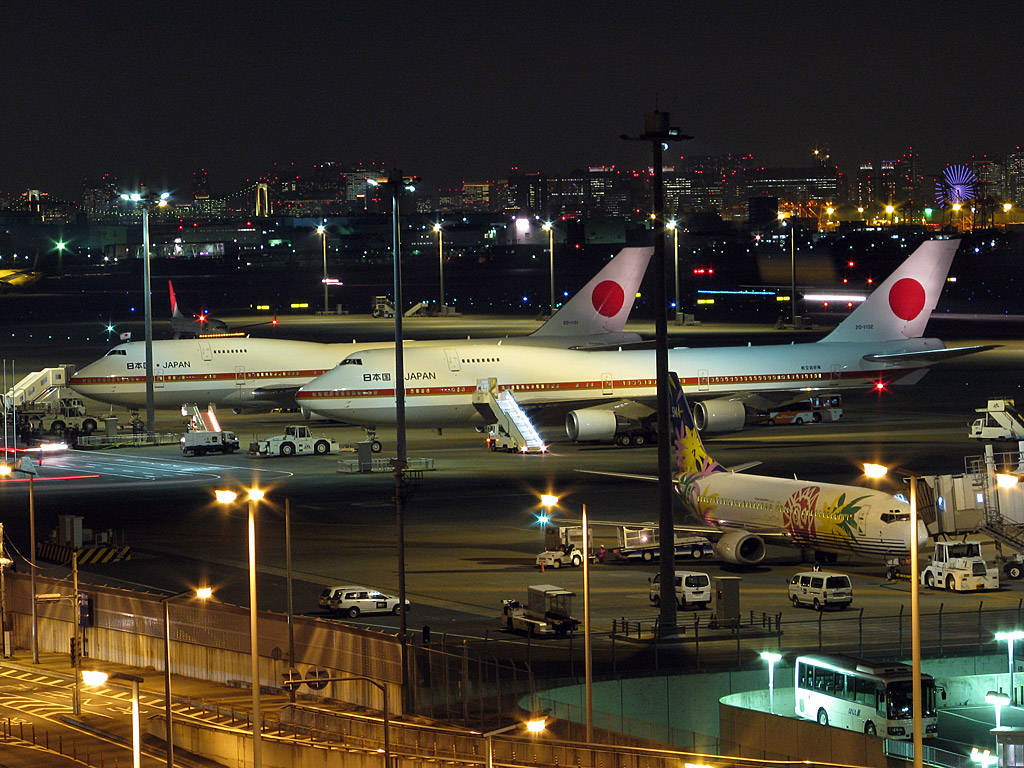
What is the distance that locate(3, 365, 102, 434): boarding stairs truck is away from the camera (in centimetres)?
10056

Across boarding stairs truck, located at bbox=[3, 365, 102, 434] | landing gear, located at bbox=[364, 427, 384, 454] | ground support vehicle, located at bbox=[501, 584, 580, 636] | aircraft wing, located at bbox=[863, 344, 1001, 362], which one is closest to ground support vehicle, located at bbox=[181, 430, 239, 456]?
landing gear, located at bbox=[364, 427, 384, 454]

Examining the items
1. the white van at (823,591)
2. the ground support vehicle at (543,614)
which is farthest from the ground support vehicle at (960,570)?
the ground support vehicle at (543,614)

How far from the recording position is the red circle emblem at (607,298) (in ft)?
356

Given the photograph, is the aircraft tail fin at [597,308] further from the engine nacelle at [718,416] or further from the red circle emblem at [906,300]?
the engine nacelle at [718,416]

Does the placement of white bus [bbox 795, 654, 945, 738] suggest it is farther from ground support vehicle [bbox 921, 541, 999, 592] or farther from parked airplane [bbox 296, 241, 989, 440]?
parked airplane [bbox 296, 241, 989, 440]

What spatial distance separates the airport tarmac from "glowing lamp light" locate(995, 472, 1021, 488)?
11.4ft

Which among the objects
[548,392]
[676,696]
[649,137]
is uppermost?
[649,137]

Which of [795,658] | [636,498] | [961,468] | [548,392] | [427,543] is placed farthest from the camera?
[548,392]

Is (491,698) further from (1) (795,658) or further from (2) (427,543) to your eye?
(2) (427,543)

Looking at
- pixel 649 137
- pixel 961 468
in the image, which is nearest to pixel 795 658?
pixel 649 137

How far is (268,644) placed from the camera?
4112 centimetres

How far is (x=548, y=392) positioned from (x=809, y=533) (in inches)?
1479

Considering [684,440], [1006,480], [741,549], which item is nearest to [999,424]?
[684,440]

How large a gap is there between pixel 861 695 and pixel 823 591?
10.5m
